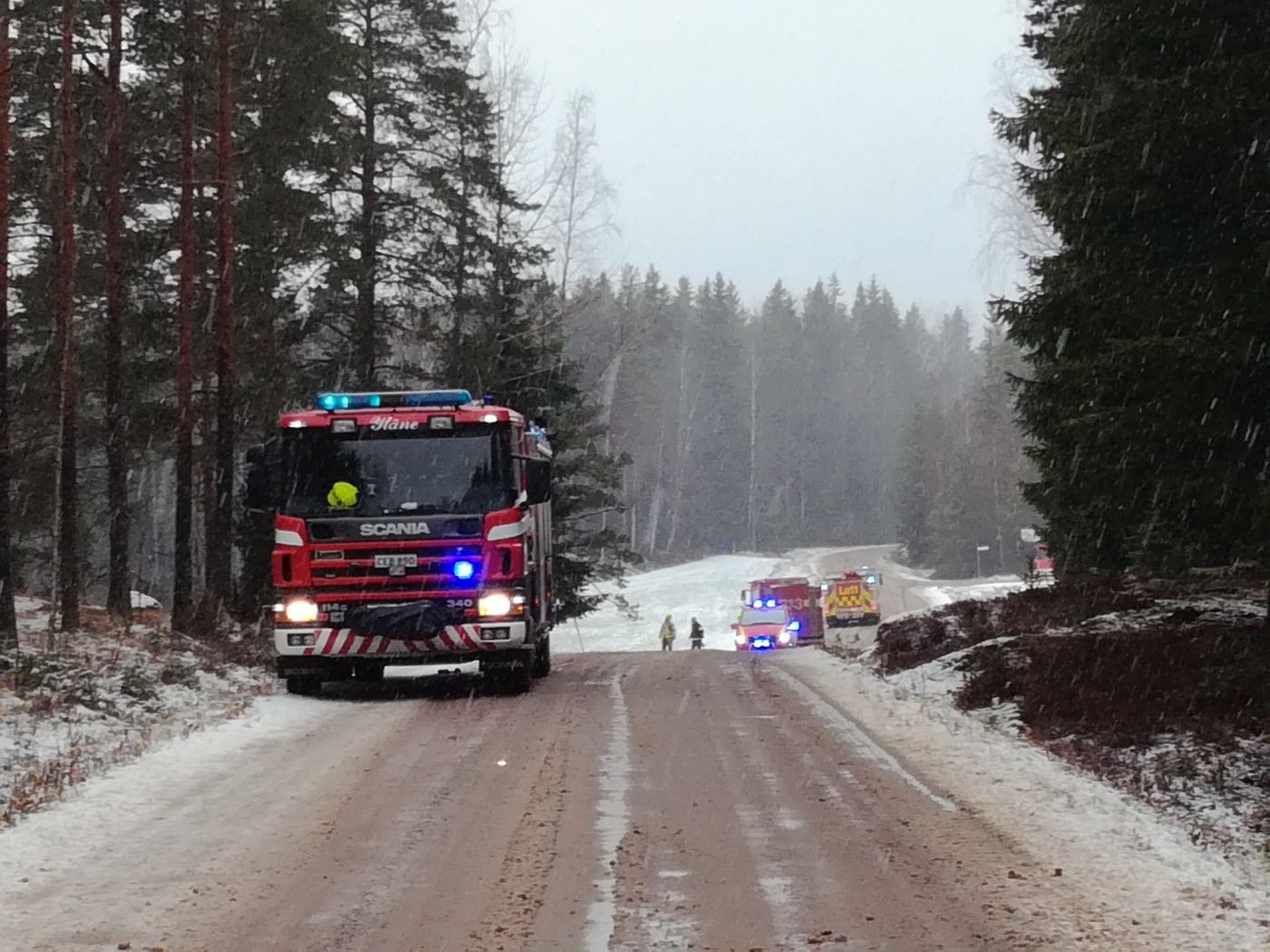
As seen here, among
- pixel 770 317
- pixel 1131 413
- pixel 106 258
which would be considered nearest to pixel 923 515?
pixel 770 317

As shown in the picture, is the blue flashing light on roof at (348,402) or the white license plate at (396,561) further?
the blue flashing light on roof at (348,402)

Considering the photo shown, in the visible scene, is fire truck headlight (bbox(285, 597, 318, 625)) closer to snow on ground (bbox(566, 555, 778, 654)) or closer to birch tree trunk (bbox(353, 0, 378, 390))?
birch tree trunk (bbox(353, 0, 378, 390))

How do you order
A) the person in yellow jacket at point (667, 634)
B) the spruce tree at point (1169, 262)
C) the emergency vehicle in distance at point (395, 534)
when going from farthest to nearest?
the person in yellow jacket at point (667, 634) < the emergency vehicle in distance at point (395, 534) < the spruce tree at point (1169, 262)

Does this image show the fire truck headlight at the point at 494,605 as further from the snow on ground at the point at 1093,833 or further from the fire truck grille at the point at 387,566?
the snow on ground at the point at 1093,833

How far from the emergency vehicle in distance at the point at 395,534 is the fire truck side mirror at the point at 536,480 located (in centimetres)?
37

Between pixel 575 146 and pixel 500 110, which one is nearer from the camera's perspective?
pixel 500 110

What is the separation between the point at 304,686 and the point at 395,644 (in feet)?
4.75

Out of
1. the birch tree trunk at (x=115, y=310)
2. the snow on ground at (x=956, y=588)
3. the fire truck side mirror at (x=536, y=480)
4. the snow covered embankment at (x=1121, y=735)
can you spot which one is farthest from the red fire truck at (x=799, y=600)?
the fire truck side mirror at (x=536, y=480)

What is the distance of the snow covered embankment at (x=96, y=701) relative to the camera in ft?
31.8

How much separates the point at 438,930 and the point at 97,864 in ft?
7.44

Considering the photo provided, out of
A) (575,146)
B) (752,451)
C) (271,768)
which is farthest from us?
(752,451)

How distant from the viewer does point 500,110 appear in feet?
118

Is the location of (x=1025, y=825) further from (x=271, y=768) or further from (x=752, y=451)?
(x=752, y=451)

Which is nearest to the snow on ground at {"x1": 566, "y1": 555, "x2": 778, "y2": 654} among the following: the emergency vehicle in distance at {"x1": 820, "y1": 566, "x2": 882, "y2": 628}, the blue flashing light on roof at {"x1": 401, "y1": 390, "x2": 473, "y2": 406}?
the emergency vehicle in distance at {"x1": 820, "y1": 566, "x2": 882, "y2": 628}
